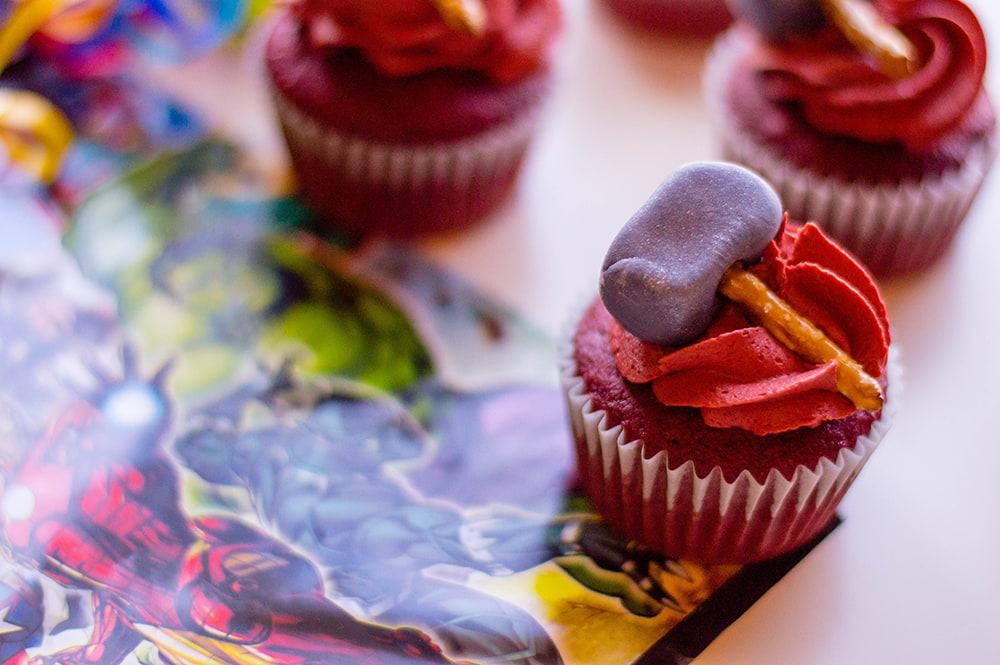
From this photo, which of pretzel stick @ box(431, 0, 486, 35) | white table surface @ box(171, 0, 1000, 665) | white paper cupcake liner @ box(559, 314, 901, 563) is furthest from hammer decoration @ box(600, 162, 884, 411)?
pretzel stick @ box(431, 0, 486, 35)

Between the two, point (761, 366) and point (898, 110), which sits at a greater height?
point (898, 110)

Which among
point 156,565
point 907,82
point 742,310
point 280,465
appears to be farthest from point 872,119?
point 156,565

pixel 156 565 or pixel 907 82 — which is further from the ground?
pixel 907 82

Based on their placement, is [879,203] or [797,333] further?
[879,203]

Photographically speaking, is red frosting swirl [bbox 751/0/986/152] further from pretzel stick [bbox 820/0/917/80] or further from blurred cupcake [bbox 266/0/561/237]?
blurred cupcake [bbox 266/0/561/237]

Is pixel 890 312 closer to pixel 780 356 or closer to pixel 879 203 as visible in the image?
pixel 879 203

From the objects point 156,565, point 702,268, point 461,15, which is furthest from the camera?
point 461,15

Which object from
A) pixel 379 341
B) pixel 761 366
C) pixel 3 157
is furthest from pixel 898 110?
pixel 3 157

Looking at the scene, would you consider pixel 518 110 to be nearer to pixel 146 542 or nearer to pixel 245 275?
pixel 245 275

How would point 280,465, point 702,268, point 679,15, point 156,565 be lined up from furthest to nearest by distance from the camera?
point 679,15 < point 280,465 < point 156,565 < point 702,268
